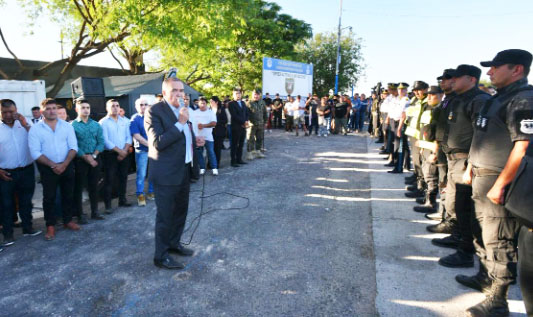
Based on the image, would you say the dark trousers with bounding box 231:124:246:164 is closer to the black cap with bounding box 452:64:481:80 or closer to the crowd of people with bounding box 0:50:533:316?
the crowd of people with bounding box 0:50:533:316

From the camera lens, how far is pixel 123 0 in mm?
10617

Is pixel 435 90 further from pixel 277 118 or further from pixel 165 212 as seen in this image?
pixel 277 118

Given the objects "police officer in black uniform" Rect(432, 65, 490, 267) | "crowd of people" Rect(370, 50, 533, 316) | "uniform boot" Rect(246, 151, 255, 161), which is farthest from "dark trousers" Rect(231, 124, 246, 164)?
"police officer in black uniform" Rect(432, 65, 490, 267)

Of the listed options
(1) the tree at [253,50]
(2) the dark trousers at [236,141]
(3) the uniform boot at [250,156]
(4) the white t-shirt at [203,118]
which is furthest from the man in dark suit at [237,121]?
(1) the tree at [253,50]

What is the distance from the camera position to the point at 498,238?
8.70 feet

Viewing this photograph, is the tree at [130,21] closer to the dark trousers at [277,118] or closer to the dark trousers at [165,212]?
the dark trousers at [277,118]

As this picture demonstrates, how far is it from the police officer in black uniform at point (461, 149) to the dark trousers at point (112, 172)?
5.07 m

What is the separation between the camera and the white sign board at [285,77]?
19.8 metres

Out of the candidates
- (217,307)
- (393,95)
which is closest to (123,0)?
(393,95)

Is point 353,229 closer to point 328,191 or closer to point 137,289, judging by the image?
point 328,191

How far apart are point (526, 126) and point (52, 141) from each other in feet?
17.6

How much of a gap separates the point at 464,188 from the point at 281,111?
15777mm

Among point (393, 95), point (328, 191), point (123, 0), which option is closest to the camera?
point (328, 191)

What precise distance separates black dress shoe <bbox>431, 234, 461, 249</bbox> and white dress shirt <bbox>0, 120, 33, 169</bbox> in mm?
5695
